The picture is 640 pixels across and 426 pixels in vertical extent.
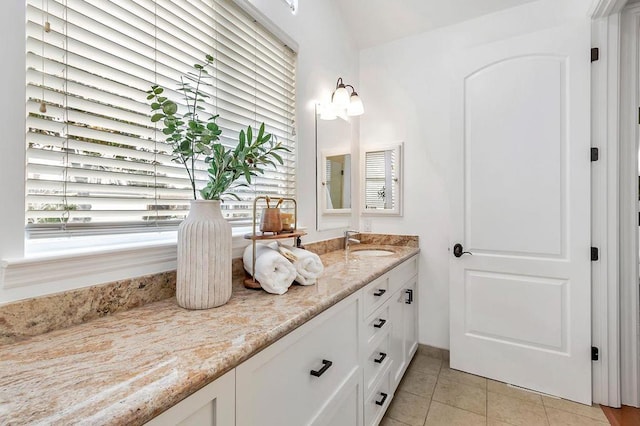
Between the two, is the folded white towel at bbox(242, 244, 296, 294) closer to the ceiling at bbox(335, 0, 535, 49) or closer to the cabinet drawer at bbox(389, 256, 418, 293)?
the cabinet drawer at bbox(389, 256, 418, 293)

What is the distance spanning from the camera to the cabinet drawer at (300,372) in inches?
28.7

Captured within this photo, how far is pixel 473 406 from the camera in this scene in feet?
5.79

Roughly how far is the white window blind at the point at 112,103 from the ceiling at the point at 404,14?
4.36ft

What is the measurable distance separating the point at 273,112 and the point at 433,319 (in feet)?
6.38

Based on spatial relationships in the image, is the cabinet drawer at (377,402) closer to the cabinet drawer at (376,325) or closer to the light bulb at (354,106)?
the cabinet drawer at (376,325)

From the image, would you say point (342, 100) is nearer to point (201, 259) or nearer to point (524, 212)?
point (524, 212)

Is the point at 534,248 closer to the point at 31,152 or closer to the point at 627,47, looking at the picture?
the point at 627,47

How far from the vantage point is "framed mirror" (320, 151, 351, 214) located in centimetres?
A: 210

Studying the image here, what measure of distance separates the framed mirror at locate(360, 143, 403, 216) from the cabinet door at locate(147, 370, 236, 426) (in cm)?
204

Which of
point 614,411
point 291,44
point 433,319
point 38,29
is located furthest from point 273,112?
point 614,411

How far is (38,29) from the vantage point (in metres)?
0.78

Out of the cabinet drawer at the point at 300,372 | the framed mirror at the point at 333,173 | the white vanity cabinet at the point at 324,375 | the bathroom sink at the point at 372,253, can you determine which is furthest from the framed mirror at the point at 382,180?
the cabinet drawer at the point at 300,372

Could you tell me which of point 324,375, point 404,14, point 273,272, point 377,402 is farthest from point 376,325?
point 404,14

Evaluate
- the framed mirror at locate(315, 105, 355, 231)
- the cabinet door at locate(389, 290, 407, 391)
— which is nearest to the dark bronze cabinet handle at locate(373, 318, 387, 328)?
the cabinet door at locate(389, 290, 407, 391)
